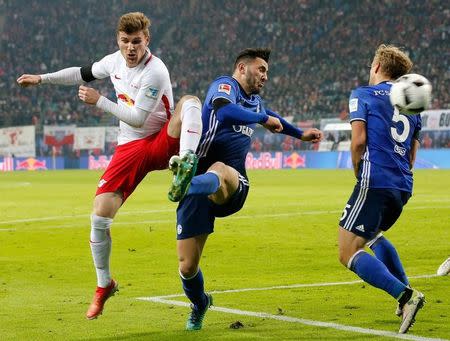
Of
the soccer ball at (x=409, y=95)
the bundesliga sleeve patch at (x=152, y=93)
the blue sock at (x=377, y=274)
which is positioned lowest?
the blue sock at (x=377, y=274)

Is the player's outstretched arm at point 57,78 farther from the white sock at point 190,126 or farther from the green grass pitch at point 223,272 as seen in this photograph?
the green grass pitch at point 223,272

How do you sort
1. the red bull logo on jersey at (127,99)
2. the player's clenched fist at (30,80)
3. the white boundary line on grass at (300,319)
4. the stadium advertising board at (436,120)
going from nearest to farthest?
the white boundary line on grass at (300,319) < the red bull logo on jersey at (127,99) < the player's clenched fist at (30,80) < the stadium advertising board at (436,120)

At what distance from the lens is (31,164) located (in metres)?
51.6

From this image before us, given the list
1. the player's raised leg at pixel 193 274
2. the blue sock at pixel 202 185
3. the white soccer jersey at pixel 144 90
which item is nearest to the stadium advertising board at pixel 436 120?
the white soccer jersey at pixel 144 90

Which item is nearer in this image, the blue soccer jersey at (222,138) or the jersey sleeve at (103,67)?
the blue soccer jersey at (222,138)

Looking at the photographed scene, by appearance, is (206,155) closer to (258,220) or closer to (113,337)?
(113,337)

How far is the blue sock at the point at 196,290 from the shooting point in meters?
7.84

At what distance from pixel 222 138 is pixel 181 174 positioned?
683 mm

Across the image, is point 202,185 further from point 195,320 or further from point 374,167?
point 374,167

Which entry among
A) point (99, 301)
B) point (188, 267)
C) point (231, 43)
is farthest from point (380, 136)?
point (231, 43)

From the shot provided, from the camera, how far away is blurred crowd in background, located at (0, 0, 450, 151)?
52.1 metres

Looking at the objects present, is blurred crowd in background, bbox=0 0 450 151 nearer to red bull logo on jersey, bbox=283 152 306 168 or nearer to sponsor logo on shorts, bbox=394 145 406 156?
red bull logo on jersey, bbox=283 152 306 168

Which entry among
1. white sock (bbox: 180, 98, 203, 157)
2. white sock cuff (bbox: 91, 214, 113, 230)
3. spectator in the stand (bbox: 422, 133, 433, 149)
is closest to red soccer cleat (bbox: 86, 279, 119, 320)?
white sock cuff (bbox: 91, 214, 113, 230)

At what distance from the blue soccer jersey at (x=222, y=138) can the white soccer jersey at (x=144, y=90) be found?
536 mm
